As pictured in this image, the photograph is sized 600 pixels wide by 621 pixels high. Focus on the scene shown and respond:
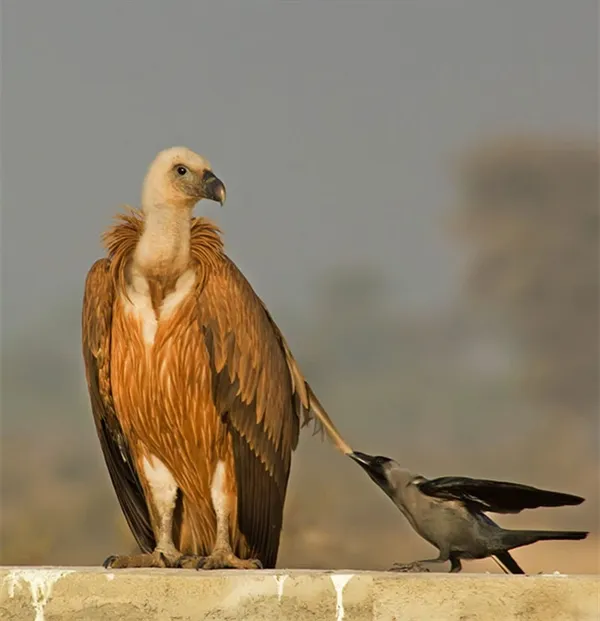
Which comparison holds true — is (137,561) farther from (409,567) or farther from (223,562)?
(409,567)

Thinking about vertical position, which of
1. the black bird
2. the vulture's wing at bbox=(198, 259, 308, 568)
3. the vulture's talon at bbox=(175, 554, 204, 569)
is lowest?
the vulture's talon at bbox=(175, 554, 204, 569)

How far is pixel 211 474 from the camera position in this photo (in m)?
3.78

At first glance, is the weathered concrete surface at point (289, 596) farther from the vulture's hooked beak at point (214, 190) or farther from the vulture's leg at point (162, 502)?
the vulture's hooked beak at point (214, 190)

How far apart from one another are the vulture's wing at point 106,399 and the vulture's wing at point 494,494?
2.68 ft

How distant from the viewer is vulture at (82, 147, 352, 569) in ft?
12.2

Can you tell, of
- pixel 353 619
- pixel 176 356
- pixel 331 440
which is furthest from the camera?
pixel 331 440

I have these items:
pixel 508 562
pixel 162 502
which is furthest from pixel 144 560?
pixel 508 562

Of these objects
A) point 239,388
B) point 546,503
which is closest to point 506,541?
point 546,503

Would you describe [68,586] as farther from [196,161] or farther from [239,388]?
[196,161]

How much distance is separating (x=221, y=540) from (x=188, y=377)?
44cm

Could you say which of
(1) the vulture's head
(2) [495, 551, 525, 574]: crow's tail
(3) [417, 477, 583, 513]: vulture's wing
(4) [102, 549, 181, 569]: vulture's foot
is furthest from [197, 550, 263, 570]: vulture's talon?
(1) the vulture's head

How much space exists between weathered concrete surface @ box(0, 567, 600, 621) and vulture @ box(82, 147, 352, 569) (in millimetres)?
230

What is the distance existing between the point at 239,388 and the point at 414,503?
57 centimetres

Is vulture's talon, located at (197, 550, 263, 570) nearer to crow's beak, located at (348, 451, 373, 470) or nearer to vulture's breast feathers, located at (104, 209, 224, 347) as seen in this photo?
crow's beak, located at (348, 451, 373, 470)
